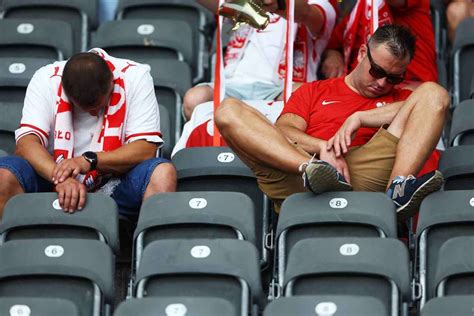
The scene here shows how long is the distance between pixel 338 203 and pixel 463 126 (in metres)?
1.07

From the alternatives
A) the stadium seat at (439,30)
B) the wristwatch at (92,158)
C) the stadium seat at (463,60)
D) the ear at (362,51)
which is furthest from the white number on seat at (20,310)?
the stadium seat at (439,30)

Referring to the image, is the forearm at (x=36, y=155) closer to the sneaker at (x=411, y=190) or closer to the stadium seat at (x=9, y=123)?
the stadium seat at (x=9, y=123)

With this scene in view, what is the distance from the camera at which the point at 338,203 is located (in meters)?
5.94

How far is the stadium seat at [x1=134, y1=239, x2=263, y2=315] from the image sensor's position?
5625 millimetres

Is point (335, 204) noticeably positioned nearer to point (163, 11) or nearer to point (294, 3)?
point (294, 3)

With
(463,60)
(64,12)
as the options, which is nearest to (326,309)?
(463,60)

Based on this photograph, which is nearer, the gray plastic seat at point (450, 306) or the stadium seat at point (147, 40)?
the gray plastic seat at point (450, 306)

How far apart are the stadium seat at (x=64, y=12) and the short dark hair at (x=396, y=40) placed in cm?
237

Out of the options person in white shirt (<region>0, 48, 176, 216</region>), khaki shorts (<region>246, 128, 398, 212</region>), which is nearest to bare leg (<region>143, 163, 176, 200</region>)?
person in white shirt (<region>0, 48, 176, 216</region>)

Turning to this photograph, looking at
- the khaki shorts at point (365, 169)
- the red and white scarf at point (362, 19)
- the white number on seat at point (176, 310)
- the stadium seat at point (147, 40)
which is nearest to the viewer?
the white number on seat at point (176, 310)

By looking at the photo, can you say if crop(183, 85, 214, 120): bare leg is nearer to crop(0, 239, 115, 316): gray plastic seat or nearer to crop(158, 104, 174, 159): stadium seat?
crop(158, 104, 174, 159): stadium seat

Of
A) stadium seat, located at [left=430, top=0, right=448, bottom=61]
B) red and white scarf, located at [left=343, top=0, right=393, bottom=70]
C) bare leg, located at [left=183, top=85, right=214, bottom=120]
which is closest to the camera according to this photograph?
bare leg, located at [left=183, top=85, right=214, bottom=120]

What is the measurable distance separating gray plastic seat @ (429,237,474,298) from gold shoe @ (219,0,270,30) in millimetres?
1905

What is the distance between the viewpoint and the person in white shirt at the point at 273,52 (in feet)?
24.8
